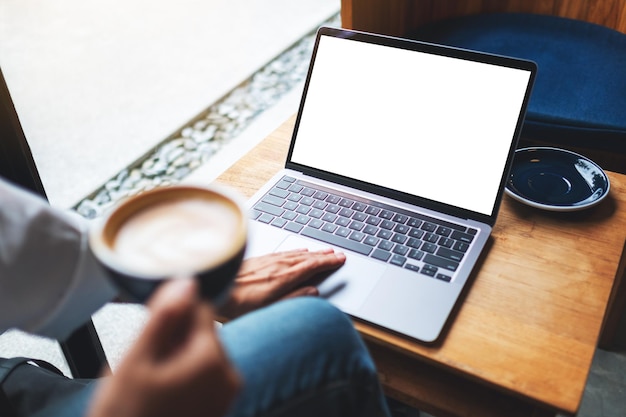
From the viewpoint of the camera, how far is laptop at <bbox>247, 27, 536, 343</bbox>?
756 mm

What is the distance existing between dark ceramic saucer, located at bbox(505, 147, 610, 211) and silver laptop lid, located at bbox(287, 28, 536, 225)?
0.10m

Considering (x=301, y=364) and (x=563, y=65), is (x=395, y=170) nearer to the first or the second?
(x=301, y=364)

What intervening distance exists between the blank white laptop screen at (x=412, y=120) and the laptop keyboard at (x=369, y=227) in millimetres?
47

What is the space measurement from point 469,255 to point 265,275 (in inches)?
10.8

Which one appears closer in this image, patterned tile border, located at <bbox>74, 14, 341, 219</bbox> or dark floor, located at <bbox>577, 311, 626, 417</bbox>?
dark floor, located at <bbox>577, 311, 626, 417</bbox>

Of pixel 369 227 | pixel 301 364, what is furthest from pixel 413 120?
pixel 301 364

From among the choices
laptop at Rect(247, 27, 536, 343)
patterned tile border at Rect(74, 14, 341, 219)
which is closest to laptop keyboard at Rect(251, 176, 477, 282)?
laptop at Rect(247, 27, 536, 343)

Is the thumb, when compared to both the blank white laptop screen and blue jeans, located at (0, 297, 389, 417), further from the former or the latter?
the blank white laptop screen

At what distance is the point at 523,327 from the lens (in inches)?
27.5

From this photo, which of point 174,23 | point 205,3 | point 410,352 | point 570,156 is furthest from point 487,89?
point 205,3

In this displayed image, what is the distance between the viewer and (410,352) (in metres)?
0.69

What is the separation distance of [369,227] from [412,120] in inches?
6.9

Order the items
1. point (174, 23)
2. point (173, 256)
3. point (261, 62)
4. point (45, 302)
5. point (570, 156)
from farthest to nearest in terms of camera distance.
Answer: point (174, 23) < point (261, 62) < point (570, 156) < point (45, 302) < point (173, 256)

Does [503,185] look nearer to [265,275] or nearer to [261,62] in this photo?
[265,275]
